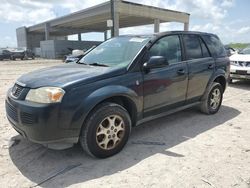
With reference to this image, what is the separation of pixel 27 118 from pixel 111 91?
3.59 feet

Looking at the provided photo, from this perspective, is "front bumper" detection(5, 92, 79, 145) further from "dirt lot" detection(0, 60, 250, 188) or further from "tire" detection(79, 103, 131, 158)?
"dirt lot" detection(0, 60, 250, 188)

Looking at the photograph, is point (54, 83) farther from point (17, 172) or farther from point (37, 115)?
point (17, 172)

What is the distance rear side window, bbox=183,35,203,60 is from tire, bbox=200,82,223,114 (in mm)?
842

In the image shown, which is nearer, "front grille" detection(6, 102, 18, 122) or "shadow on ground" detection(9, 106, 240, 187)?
"shadow on ground" detection(9, 106, 240, 187)

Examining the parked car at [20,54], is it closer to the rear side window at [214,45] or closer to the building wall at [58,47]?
the building wall at [58,47]

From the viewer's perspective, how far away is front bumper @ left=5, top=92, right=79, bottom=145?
298 centimetres

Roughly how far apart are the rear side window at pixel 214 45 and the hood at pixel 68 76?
256cm

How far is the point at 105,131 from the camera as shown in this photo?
11.2 ft

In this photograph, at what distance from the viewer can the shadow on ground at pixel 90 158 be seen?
3.07 meters

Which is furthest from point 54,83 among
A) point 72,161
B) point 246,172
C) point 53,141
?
point 246,172

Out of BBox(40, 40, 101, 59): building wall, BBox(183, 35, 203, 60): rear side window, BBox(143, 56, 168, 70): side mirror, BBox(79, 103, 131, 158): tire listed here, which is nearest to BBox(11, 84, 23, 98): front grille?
BBox(79, 103, 131, 158): tire

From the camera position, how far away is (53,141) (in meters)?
3.11

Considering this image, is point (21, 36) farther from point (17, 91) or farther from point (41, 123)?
point (41, 123)

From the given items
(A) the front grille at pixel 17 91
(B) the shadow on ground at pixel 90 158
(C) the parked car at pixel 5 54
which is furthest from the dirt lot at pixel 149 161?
(C) the parked car at pixel 5 54
